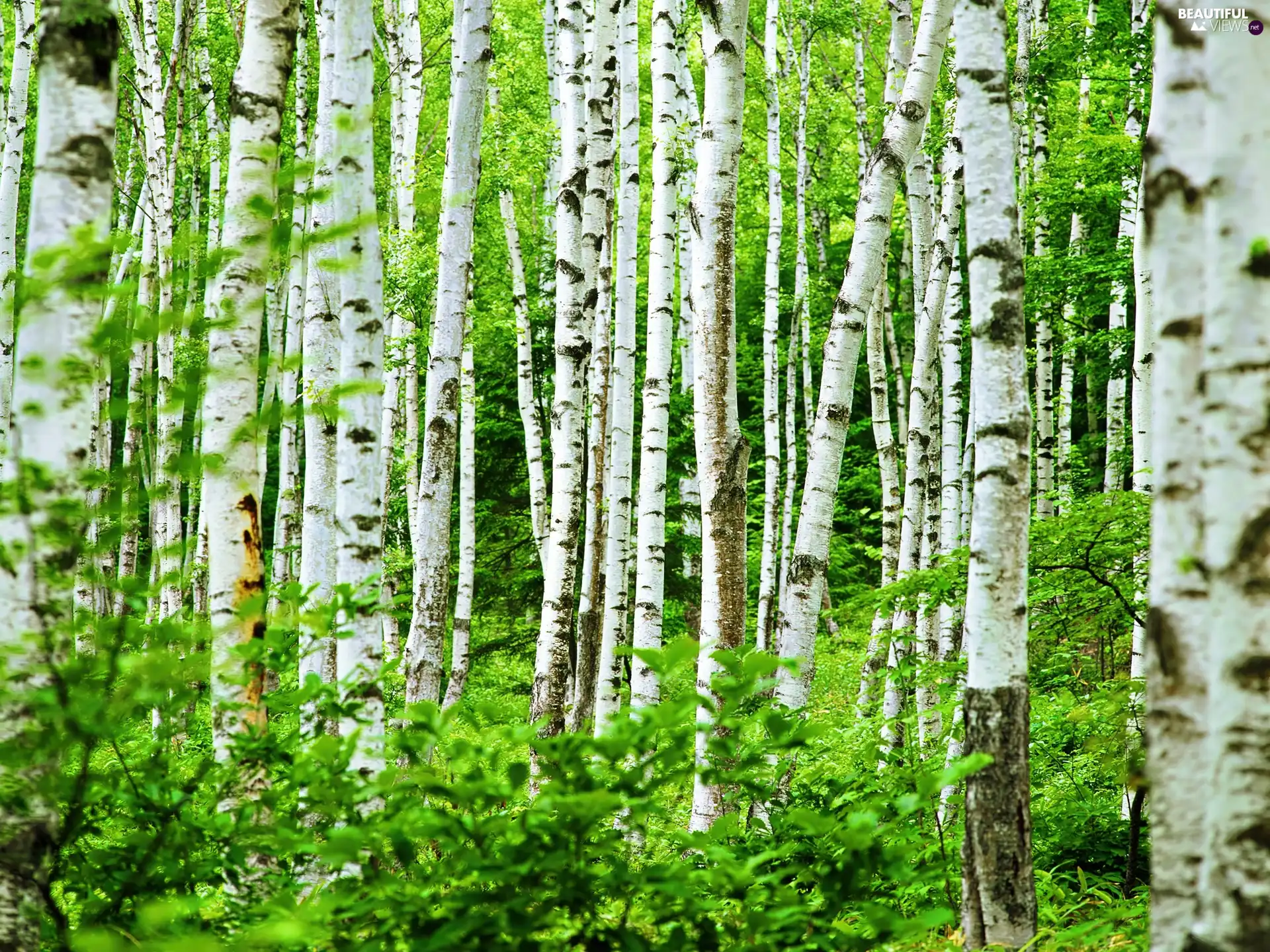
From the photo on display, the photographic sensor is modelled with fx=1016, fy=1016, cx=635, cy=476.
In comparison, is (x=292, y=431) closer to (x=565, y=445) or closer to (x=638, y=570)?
(x=565, y=445)

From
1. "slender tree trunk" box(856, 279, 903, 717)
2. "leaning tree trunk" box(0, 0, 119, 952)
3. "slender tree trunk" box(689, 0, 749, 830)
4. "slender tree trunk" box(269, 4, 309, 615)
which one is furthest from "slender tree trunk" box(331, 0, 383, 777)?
"slender tree trunk" box(269, 4, 309, 615)

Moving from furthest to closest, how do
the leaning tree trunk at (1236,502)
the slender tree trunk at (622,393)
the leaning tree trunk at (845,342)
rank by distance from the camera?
the slender tree trunk at (622,393), the leaning tree trunk at (845,342), the leaning tree trunk at (1236,502)

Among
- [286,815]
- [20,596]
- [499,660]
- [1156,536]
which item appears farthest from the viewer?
[499,660]

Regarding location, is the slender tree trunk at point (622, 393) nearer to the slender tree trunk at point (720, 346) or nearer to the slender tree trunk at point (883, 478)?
the slender tree trunk at point (720, 346)

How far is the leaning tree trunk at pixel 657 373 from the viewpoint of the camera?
22.1 ft

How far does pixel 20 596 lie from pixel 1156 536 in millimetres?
2339

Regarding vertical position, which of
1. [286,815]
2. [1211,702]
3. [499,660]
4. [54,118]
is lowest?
[499,660]

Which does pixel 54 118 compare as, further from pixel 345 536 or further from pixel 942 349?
pixel 942 349

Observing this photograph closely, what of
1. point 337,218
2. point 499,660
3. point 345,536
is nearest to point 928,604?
point 345,536

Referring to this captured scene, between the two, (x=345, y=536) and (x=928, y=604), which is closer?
(x=345, y=536)

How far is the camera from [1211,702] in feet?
5.91

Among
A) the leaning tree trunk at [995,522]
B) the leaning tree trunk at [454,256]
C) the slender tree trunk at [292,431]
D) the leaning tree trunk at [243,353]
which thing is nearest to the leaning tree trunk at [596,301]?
the leaning tree trunk at [454,256]

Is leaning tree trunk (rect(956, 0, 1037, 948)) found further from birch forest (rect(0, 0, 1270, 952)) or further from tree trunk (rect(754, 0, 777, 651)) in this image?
tree trunk (rect(754, 0, 777, 651))

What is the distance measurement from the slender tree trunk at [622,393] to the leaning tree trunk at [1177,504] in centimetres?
488
